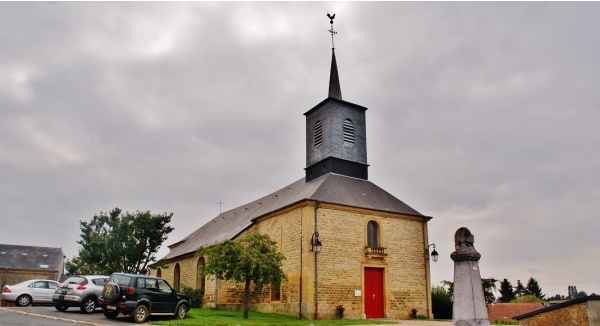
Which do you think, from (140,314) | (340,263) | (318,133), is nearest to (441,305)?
(340,263)

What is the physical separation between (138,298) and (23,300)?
9109 mm

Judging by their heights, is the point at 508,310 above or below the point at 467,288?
below

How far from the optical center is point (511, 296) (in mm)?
64625

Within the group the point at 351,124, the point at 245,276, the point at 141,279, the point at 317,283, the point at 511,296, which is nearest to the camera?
the point at 141,279

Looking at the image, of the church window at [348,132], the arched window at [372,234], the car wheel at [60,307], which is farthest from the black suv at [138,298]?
the church window at [348,132]

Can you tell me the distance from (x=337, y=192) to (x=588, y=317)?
1083 centimetres

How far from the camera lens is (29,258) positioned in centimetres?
4812

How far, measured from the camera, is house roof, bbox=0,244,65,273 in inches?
1832

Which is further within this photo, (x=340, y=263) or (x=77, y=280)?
(x=340, y=263)

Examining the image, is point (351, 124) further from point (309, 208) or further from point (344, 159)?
point (309, 208)

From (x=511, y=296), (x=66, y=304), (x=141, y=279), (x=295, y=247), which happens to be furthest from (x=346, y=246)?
(x=511, y=296)

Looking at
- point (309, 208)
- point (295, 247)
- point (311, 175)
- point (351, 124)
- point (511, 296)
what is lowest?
point (511, 296)

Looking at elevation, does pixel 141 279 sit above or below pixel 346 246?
below

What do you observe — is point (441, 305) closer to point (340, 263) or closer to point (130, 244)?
point (340, 263)
